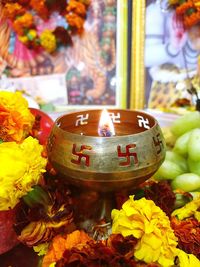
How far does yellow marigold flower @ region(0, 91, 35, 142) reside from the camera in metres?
0.45

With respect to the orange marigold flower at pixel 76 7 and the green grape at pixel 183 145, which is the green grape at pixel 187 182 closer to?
the green grape at pixel 183 145

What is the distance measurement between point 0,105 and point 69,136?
11 cm

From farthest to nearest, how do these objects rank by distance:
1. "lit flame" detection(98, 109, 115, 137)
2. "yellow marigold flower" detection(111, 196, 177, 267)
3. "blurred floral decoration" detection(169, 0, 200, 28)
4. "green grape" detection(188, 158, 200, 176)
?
"blurred floral decoration" detection(169, 0, 200, 28), "green grape" detection(188, 158, 200, 176), "lit flame" detection(98, 109, 115, 137), "yellow marigold flower" detection(111, 196, 177, 267)

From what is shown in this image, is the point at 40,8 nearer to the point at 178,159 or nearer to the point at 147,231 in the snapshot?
the point at 178,159

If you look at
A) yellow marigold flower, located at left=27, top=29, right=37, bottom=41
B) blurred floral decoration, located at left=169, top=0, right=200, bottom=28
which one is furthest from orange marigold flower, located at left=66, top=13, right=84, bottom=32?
blurred floral decoration, located at left=169, top=0, right=200, bottom=28

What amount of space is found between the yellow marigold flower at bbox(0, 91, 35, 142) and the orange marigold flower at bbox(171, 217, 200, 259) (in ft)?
0.76

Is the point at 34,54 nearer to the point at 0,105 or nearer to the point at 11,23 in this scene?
the point at 11,23

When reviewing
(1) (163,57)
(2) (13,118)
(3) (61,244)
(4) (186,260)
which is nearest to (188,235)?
(4) (186,260)

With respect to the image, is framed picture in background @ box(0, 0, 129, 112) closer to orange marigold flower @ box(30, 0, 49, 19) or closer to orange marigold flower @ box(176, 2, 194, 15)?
orange marigold flower @ box(30, 0, 49, 19)

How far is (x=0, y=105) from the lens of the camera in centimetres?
45

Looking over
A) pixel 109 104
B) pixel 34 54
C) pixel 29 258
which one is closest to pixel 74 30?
pixel 34 54

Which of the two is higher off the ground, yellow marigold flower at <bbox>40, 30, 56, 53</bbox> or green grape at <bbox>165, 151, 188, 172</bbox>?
yellow marigold flower at <bbox>40, 30, 56, 53</bbox>

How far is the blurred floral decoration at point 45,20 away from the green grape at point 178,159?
1.90 feet

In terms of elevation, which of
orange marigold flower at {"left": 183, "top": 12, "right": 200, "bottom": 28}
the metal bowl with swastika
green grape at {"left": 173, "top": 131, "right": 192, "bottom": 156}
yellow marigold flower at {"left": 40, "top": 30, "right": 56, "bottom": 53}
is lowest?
green grape at {"left": 173, "top": 131, "right": 192, "bottom": 156}
